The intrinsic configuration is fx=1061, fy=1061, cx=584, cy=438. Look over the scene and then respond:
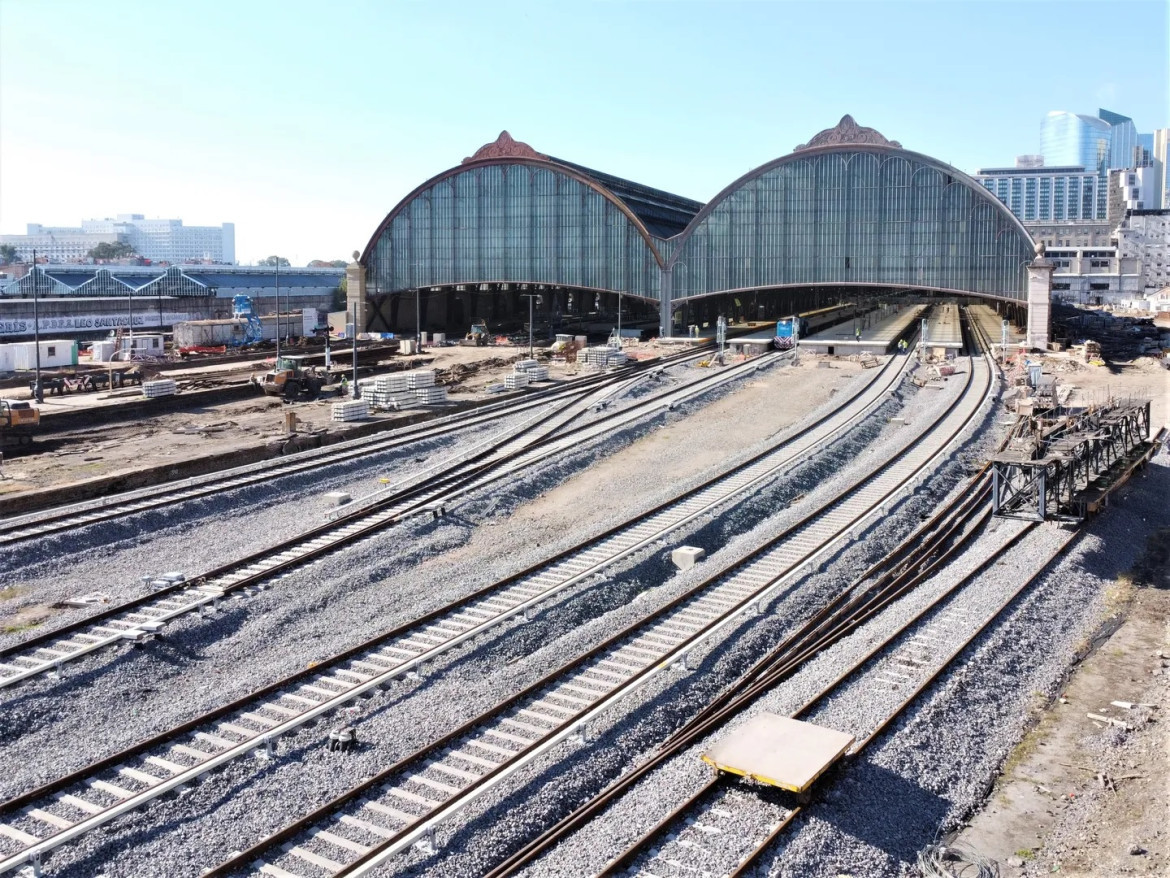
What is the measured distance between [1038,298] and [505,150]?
132 ft

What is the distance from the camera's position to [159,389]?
4806cm

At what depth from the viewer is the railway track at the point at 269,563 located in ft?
60.5

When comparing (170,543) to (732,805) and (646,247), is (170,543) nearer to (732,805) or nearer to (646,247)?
(732,805)

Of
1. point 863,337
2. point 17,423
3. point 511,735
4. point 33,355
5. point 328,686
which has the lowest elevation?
point 511,735

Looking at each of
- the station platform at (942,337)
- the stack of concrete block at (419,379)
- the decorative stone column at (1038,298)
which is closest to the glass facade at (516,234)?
the station platform at (942,337)

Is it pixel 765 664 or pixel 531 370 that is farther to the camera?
pixel 531 370

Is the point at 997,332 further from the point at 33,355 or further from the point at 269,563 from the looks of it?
the point at 269,563

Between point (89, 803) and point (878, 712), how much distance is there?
11119mm

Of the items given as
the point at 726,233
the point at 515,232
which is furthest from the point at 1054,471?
the point at 515,232

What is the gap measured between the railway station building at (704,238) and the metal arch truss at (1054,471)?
127 ft

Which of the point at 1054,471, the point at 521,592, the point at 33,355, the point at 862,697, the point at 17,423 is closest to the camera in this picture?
the point at 862,697

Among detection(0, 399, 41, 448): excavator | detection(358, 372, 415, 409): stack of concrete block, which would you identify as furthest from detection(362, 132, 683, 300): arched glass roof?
detection(0, 399, 41, 448): excavator

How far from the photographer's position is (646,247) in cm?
7919

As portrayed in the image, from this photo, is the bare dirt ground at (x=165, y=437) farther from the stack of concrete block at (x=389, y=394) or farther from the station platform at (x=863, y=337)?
the station platform at (x=863, y=337)
